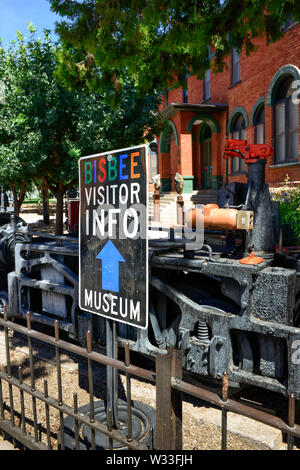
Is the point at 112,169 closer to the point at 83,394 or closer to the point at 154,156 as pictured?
the point at 83,394

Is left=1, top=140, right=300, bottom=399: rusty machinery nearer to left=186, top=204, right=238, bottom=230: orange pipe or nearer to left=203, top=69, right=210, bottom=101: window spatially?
left=186, top=204, right=238, bottom=230: orange pipe

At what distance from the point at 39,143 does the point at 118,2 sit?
328 inches

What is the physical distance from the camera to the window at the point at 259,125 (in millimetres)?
14867

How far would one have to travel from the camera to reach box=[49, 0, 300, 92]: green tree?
516cm

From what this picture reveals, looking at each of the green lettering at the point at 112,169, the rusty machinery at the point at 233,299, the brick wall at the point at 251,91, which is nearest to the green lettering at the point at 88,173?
the green lettering at the point at 112,169

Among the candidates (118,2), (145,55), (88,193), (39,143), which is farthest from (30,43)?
(88,193)

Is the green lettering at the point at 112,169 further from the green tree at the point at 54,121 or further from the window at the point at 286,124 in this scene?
the window at the point at 286,124

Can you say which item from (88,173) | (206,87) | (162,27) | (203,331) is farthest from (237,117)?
(88,173)

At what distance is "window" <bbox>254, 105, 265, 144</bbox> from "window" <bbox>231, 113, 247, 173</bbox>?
1096mm

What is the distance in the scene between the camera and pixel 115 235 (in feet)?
8.65

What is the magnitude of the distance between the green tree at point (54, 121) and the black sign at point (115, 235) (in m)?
9.96

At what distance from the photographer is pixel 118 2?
518cm

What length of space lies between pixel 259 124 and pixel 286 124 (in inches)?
98.5
